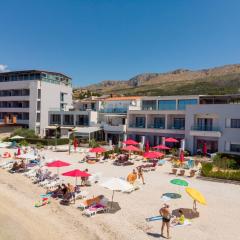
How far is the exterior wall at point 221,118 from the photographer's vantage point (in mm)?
40594

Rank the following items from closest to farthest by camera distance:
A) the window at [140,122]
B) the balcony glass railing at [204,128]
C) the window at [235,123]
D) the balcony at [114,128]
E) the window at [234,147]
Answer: the window at [234,147], the window at [235,123], the balcony glass railing at [204,128], the window at [140,122], the balcony at [114,128]

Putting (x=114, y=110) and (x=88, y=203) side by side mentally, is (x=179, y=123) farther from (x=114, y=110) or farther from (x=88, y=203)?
(x=88, y=203)

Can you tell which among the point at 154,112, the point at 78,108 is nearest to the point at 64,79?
the point at 78,108

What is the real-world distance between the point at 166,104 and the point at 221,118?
12971 mm

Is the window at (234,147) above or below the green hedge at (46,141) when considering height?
above

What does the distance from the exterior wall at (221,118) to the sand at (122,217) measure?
48.7 ft

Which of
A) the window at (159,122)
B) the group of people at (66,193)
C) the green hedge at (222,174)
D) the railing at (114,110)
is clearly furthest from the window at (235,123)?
the group of people at (66,193)

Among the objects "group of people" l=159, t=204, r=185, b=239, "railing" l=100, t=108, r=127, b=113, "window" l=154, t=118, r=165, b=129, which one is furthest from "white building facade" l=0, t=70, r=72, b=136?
"group of people" l=159, t=204, r=185, b=239

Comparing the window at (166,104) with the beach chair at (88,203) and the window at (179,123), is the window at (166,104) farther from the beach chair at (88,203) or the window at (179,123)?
the beach chair at (88,203)

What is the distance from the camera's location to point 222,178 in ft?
93.2

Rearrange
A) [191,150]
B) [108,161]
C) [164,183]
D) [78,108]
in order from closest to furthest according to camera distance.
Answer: [164,183]
[108,161]
[191,150]
[78,108]

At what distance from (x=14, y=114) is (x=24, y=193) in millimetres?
48058

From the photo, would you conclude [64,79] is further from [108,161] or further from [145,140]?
[108,161]

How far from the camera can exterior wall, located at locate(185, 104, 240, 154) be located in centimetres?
4059
